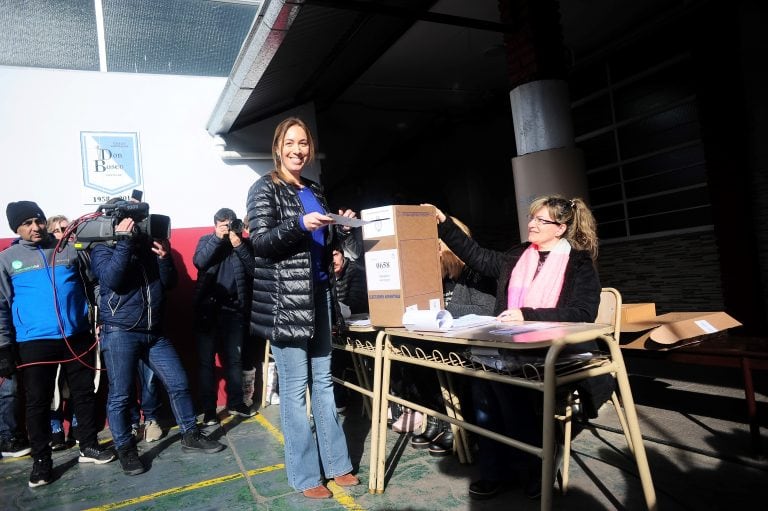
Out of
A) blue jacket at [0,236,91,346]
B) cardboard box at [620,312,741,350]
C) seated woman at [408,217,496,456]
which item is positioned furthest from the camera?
blue jacket at [0,236,91,346]

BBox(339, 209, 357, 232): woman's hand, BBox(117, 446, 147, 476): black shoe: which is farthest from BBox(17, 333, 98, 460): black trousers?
BBox(339, 209, 357, 232): woman's hand

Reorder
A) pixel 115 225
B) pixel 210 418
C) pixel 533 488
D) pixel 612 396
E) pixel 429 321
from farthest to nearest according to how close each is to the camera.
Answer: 1. pixel 210 418
2. pixel 115 225
3. pixel 612 396
4. pixel 533 488
5. pixel 429 321

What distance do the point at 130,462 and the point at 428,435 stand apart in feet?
7.19

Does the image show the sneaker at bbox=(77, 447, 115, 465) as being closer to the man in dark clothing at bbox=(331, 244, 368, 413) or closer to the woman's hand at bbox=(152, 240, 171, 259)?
the woman's hand at bbox=(152, 240, 171, 259)

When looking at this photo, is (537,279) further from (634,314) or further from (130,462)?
(130,462)

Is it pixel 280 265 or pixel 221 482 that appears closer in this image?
pixel 280 265

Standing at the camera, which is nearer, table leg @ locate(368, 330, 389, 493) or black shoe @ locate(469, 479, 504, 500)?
black shoe @ locate(469, 479, 504, 500)

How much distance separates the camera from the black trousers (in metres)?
3.51

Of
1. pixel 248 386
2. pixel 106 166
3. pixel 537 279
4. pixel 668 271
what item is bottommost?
pixel 248 386

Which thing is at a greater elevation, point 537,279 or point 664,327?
point 537,279

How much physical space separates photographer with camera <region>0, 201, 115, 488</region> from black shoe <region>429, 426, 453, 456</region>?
261cm

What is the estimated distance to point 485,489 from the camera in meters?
2.56

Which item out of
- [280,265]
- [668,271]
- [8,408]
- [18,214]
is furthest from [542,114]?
[8,408]

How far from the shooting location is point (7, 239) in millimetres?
4551
